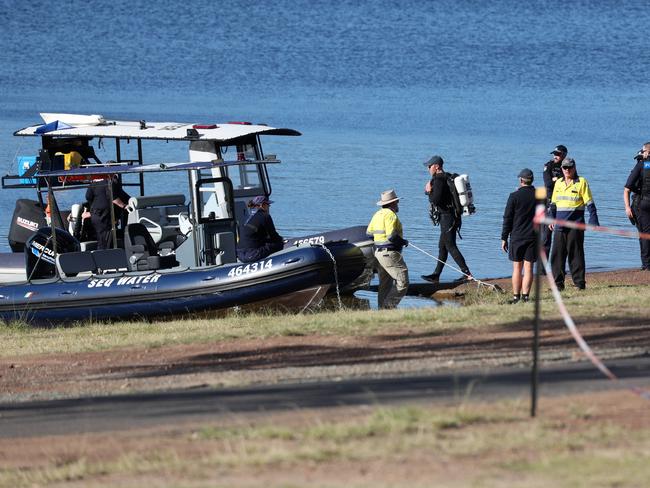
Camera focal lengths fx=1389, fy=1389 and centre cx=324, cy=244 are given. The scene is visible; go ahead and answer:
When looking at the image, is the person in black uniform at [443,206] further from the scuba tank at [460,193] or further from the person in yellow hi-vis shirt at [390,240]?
the person in yellow hi-vis shirt at [390,240]

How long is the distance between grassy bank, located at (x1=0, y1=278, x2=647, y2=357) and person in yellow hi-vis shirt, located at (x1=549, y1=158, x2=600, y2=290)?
786 mm

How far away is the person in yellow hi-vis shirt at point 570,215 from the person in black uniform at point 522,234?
54cm

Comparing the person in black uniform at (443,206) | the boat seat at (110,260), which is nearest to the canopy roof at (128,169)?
the boat seat at (110,260)

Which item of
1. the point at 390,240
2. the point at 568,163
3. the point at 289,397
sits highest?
the point at 568,163

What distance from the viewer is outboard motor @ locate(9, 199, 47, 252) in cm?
1966

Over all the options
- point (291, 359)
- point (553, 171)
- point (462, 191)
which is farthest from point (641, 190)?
point (291, 359)

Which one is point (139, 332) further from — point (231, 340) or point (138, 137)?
point (138, 137)

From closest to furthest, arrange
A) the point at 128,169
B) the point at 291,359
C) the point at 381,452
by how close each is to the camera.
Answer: the point at 381,452 < the point at 291,359 < the point at 128,169

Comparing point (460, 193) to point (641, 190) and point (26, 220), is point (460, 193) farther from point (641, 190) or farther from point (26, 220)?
point (26, 220)

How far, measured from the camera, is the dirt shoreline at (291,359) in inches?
446

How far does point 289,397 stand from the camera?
10195mm

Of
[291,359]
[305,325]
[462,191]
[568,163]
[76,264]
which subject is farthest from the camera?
[462,191]

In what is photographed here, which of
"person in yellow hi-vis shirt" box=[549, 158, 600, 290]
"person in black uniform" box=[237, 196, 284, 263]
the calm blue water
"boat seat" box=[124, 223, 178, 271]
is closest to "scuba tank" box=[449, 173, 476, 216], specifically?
"person in yellow hi-vis shirt" box=[549, 158, 600, 290]

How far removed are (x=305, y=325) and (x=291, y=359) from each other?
200 centimetres
